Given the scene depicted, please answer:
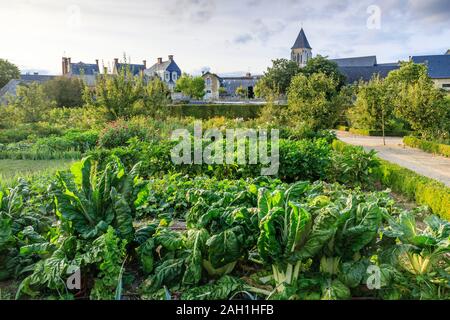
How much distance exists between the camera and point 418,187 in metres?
6.39

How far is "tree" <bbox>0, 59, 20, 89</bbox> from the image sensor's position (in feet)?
146

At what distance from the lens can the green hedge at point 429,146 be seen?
12.7 meters

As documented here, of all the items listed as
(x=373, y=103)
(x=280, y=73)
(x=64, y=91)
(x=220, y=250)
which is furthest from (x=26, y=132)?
(x=280, y=73)

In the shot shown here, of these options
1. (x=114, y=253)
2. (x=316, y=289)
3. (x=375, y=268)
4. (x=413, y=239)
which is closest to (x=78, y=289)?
(x=114, y=253)

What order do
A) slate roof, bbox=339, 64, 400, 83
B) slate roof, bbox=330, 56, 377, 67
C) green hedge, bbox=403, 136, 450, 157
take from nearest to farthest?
1. green hedge, bbox=403, 136, 450, 157
2. slate roof, bbox=339, 64, 400, 83
3. slate roof, bbox=330, 56, 377, 67

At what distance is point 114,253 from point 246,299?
3.20 ft

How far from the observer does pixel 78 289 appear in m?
2.81

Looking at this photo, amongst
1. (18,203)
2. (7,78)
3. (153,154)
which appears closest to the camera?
(18,203)

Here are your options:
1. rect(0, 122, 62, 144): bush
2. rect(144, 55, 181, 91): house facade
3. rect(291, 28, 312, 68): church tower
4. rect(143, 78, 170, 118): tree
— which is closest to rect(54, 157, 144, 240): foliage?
rect(0, 122, 62, 144): bush

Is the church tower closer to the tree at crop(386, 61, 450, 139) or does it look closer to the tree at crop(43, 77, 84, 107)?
the tree at crop(43, 77, 84, 107)

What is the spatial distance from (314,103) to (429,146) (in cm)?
427

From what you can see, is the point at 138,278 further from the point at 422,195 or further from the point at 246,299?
the point at 422,195

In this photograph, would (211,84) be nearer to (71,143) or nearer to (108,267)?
(71,143)

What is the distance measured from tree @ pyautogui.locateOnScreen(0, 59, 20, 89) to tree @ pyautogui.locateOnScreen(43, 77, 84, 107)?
18.6 meters
